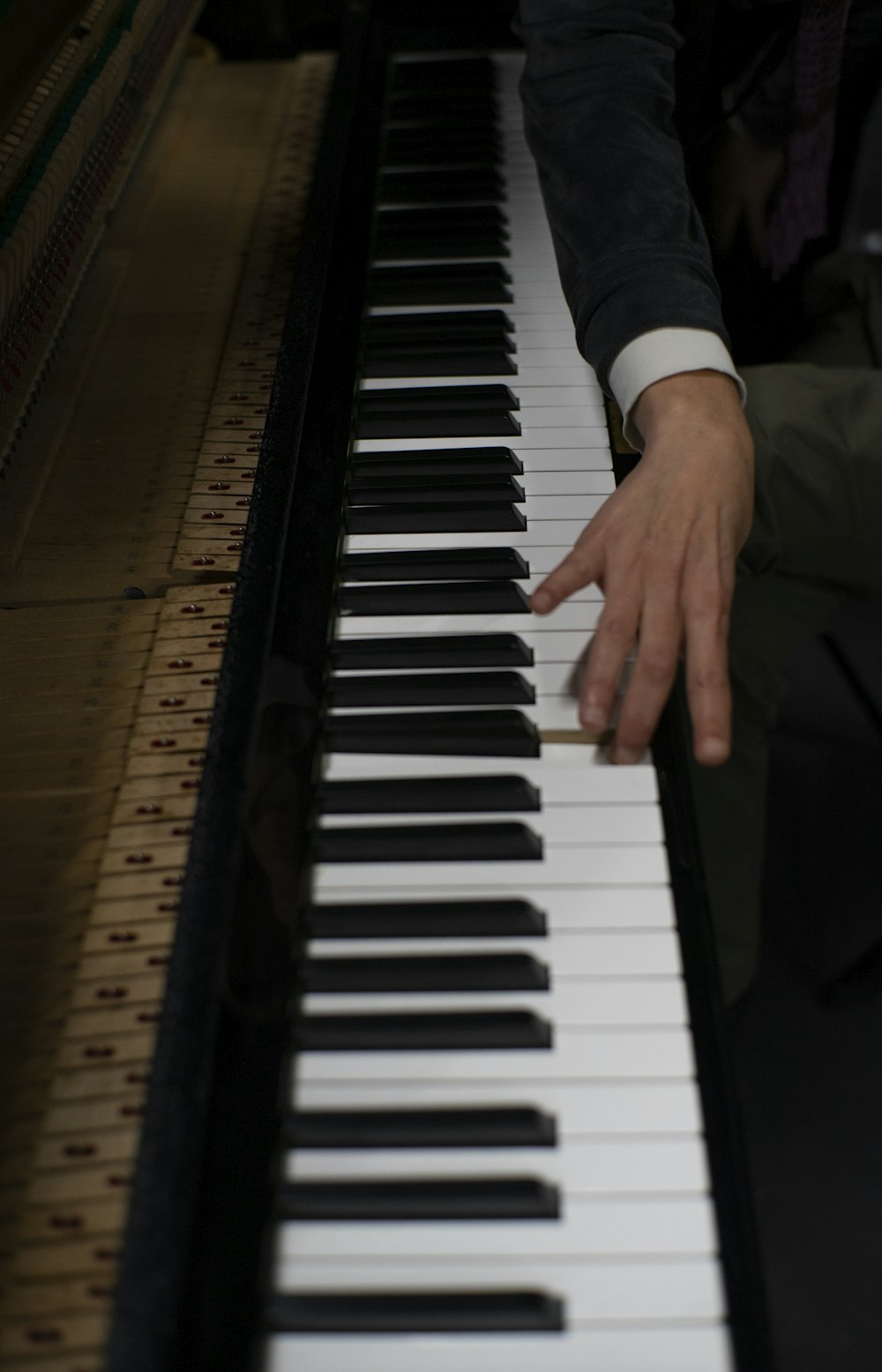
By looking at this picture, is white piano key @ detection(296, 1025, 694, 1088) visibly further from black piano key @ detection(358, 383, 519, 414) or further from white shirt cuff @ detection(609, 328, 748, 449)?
black piano key @ detection(358, 383, 519, 414)

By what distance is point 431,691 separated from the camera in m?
1.29

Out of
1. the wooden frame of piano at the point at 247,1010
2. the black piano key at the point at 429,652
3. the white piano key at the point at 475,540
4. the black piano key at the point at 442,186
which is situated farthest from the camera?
the black piano key at the point at 442,186

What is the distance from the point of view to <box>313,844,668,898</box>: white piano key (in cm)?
116

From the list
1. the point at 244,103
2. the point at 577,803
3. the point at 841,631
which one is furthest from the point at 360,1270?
the point at 841,631

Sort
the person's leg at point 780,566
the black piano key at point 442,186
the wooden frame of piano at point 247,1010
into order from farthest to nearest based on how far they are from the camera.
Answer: the black piano key at point 442,186 → the person's leg at point 780,566 → the wooden frame of piano at point 247,1010

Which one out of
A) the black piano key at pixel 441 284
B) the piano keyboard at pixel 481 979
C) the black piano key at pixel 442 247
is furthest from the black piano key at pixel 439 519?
Result: the black piano key at pixel 442 247

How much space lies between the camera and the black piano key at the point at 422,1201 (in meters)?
0.98

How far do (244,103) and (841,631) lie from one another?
1906mm

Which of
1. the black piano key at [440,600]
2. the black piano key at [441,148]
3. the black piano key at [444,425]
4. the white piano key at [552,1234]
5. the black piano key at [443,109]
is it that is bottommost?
the white piano key at [552,1234]

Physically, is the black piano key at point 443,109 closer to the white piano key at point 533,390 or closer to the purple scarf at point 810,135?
the purple scarf at point 810,135

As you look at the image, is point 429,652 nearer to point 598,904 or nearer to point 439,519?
point 439,519

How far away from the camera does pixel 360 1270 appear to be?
965 millimetres

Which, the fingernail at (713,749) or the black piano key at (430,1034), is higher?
the fingernail at (713,749)

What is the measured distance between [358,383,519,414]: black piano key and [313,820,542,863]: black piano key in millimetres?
666
